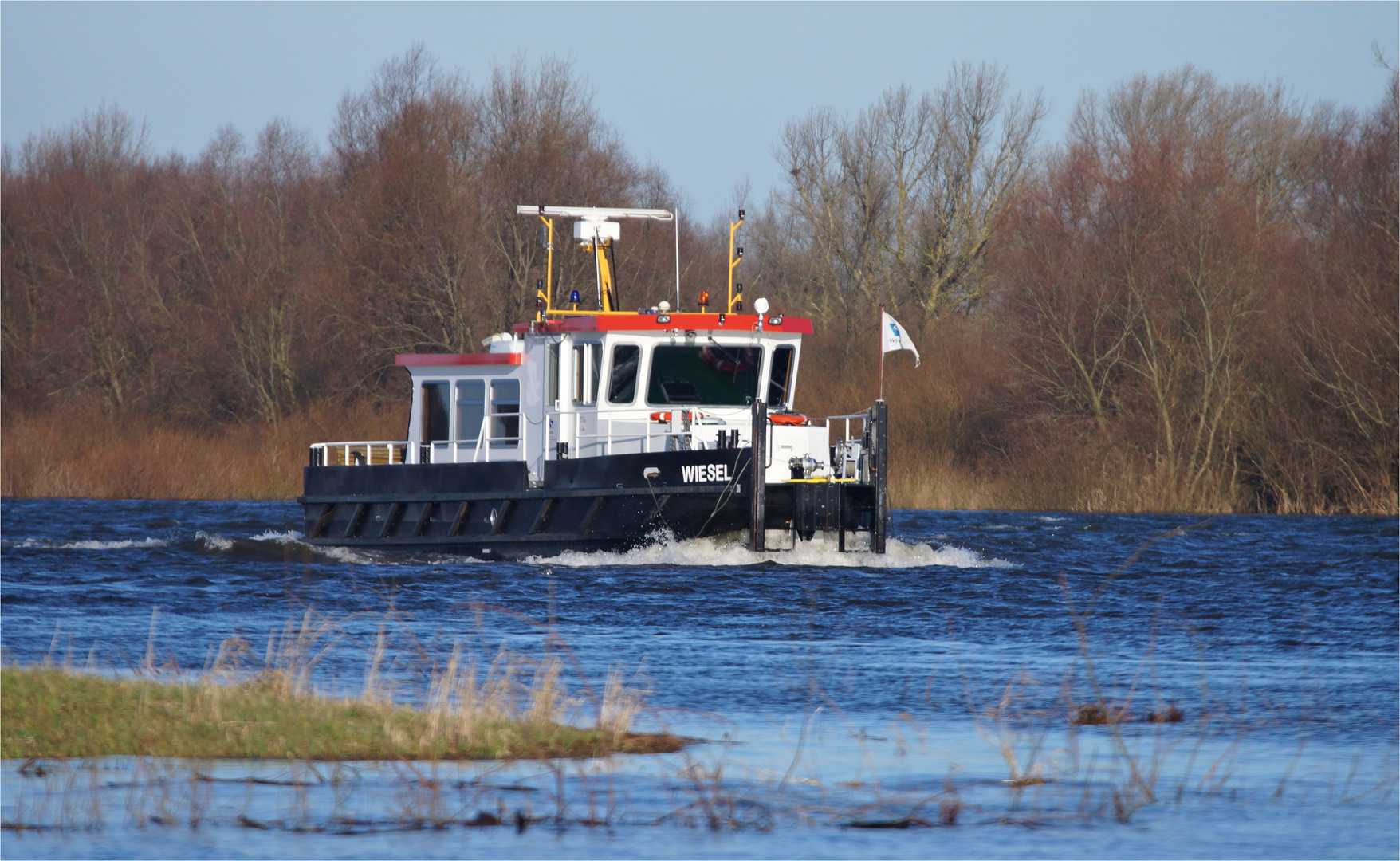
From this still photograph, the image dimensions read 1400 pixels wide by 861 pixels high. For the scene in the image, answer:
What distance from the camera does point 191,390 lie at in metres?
44.6

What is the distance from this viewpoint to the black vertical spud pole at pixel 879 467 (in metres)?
16.9

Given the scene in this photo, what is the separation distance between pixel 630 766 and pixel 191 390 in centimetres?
3972

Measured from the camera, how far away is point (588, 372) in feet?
59.7

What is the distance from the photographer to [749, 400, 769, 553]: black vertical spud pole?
1599 centimetres

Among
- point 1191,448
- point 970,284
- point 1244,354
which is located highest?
point 970,284

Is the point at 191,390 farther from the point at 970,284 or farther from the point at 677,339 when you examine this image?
the point at 677,339

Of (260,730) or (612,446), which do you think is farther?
(612,446)

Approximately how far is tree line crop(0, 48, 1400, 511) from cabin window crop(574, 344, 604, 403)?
43.9 ft

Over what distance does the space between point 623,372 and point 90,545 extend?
8.70 meters

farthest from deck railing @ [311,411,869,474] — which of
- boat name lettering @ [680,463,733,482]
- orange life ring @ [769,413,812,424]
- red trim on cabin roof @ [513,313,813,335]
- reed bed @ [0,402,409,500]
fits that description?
reed bed @ [0,402,409,500]

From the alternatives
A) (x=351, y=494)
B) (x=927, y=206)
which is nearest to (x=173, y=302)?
(x=927, y=206)

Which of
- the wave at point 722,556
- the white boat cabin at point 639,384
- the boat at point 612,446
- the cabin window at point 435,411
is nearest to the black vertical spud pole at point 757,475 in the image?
the boat at point 612,446

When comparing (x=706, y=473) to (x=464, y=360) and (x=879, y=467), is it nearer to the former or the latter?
(x=879, y=467)

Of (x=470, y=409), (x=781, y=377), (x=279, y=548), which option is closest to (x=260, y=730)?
(x=781, y=377)
